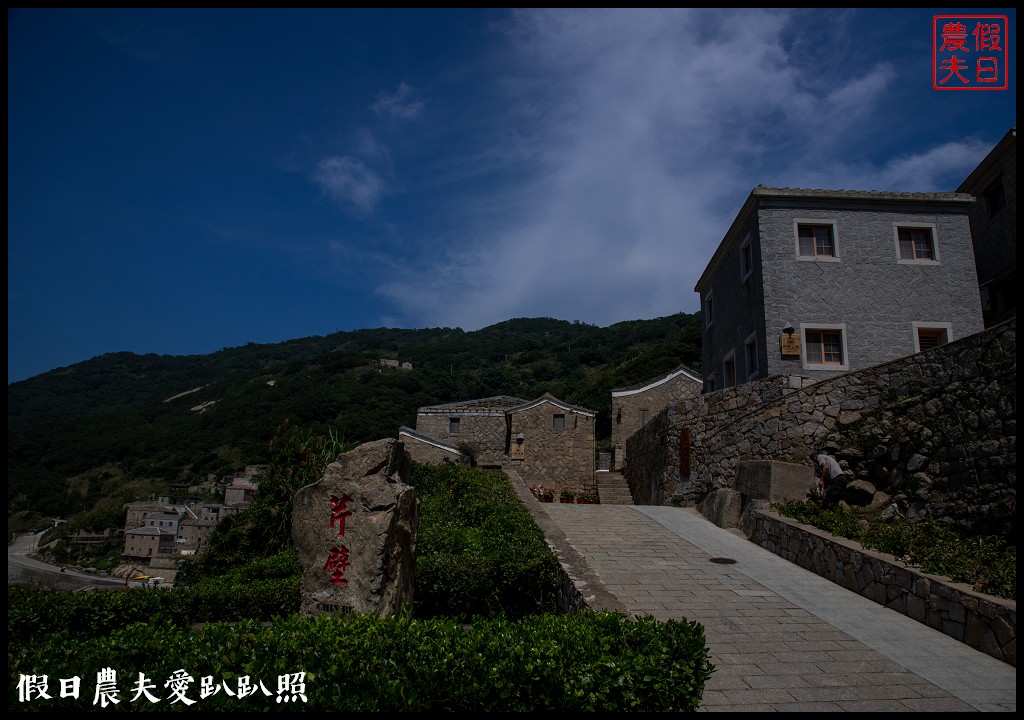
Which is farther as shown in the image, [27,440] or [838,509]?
[27,440]

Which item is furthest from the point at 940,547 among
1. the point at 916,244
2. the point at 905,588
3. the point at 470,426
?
the point at 470,426

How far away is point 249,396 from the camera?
64.8 meters

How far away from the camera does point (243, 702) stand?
12.4 ft

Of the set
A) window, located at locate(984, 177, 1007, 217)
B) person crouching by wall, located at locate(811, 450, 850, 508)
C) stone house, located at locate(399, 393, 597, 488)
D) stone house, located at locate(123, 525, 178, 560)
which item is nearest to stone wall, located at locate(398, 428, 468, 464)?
stone house, located at locate(399, 393, 597, 488)

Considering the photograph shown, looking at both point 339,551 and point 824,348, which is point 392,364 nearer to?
point 824,348

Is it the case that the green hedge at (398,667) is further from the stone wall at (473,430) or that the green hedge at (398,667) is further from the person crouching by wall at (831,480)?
the stone wall at (473,430)

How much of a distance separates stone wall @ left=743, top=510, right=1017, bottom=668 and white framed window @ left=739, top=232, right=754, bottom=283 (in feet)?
28.8

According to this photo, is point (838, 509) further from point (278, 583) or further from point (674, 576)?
point (278, 583)

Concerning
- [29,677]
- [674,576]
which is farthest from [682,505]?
[29,677]

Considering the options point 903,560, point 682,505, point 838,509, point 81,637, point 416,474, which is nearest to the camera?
point 81,637

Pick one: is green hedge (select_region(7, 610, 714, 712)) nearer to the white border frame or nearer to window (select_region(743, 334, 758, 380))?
window (select_region(743, 334, 758, 380))

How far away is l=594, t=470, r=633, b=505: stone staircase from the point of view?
23375 mm

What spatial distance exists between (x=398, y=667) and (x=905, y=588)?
599 cm

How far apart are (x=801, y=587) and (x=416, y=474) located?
11.7 metres
